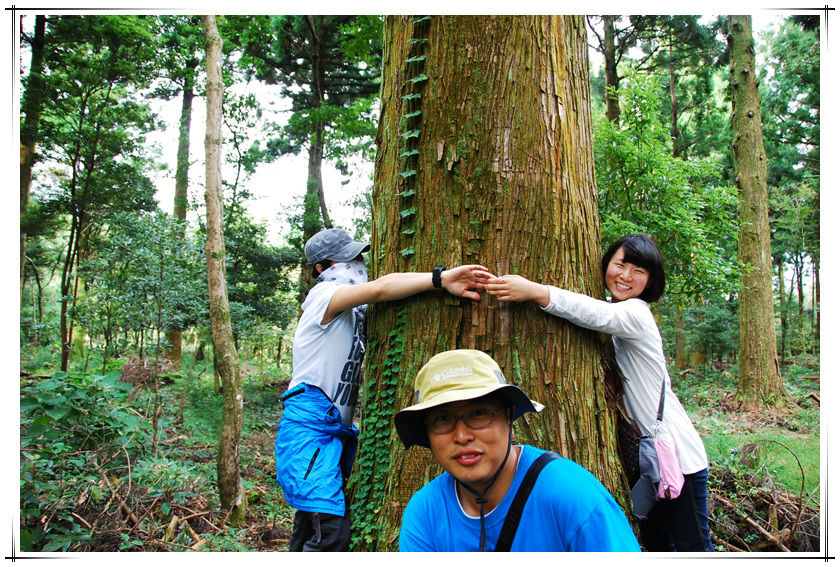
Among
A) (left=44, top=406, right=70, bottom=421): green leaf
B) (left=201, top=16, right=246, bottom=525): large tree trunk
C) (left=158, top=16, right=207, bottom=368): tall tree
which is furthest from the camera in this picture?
(left=158, top=16, right=207, bottom=368): tall tree

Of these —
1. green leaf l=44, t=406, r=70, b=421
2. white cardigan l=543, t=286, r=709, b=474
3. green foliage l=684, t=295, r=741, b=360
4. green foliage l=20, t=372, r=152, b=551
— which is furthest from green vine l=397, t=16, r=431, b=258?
green foliage l=684, t=295, r=741, b=360

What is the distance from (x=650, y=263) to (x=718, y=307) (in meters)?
16.5

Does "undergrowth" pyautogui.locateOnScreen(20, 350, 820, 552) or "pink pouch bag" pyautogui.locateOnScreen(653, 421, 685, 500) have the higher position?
"pink pouch bag" pyautogui.locateOnScreen(653, 421, 685, 500)

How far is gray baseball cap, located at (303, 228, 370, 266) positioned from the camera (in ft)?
9.82

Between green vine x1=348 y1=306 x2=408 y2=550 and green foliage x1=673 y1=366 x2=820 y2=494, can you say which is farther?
green foliage x1=673 y1=366 x2=820 y2=494

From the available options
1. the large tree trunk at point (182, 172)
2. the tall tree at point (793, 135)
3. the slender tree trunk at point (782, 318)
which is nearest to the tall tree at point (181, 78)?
the large tree trunk at point (182, 172)

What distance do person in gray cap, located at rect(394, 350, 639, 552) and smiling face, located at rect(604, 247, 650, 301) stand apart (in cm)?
119

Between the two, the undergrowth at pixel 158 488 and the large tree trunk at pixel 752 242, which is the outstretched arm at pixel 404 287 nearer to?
the undergrowth at pixel 158 488

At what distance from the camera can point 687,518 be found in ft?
8.08

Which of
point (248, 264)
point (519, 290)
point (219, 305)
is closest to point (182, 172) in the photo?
point (248, 264)

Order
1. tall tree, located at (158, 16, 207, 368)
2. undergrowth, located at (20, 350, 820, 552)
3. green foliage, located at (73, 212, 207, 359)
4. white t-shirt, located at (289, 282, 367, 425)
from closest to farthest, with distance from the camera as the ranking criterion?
white t-shirt, located at (289, 282, 367, 425), undergrowth, located at (20, 350, 820, 552), green foliage, located at (73, 212, 207, 359), tall tree, located at (158, 16, 207, 368)

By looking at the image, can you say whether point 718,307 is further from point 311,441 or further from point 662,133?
point 311,441

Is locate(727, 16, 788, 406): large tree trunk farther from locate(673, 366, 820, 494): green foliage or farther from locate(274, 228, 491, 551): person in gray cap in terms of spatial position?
locate(274, 228, 491, 551): person in gray cap

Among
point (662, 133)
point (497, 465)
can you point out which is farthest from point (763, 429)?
point (497, 465)
